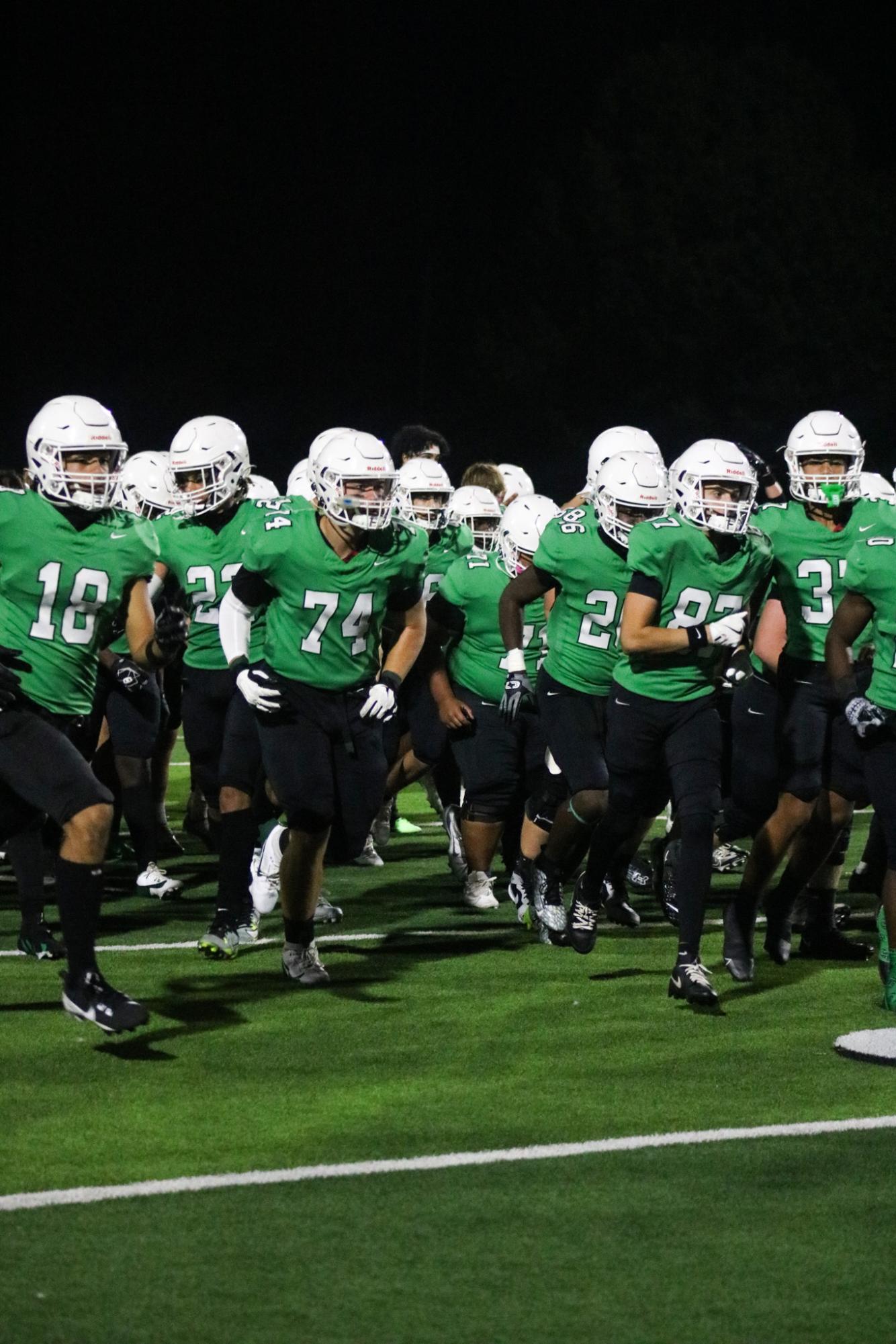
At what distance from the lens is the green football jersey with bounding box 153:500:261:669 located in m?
8.26

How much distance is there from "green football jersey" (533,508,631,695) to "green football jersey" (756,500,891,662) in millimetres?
659

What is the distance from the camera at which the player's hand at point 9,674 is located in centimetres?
598

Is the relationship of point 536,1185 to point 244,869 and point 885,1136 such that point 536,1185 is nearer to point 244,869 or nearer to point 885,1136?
point 885,1136

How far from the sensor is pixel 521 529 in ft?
29.8

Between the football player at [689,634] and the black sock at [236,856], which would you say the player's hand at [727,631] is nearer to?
the football player at [689,634]

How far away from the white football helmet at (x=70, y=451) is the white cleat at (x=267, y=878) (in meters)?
2.19

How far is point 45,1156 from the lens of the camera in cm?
482

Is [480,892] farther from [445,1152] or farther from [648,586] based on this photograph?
[445,1152]

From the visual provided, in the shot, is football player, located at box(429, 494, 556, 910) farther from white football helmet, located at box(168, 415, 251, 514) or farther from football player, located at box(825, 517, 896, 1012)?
football player, located at box(825, 517, 896, 1012)

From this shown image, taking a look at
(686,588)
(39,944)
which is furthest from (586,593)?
(39,944)

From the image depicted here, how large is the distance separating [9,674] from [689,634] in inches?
83.7

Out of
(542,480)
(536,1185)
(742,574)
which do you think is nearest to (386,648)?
(742,574)

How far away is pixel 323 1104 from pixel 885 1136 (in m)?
1.36

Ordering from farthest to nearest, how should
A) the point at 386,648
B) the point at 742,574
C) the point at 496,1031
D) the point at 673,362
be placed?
the point at 673,362
the point at 386,648
the point at 742,574
the point at 496,1031
